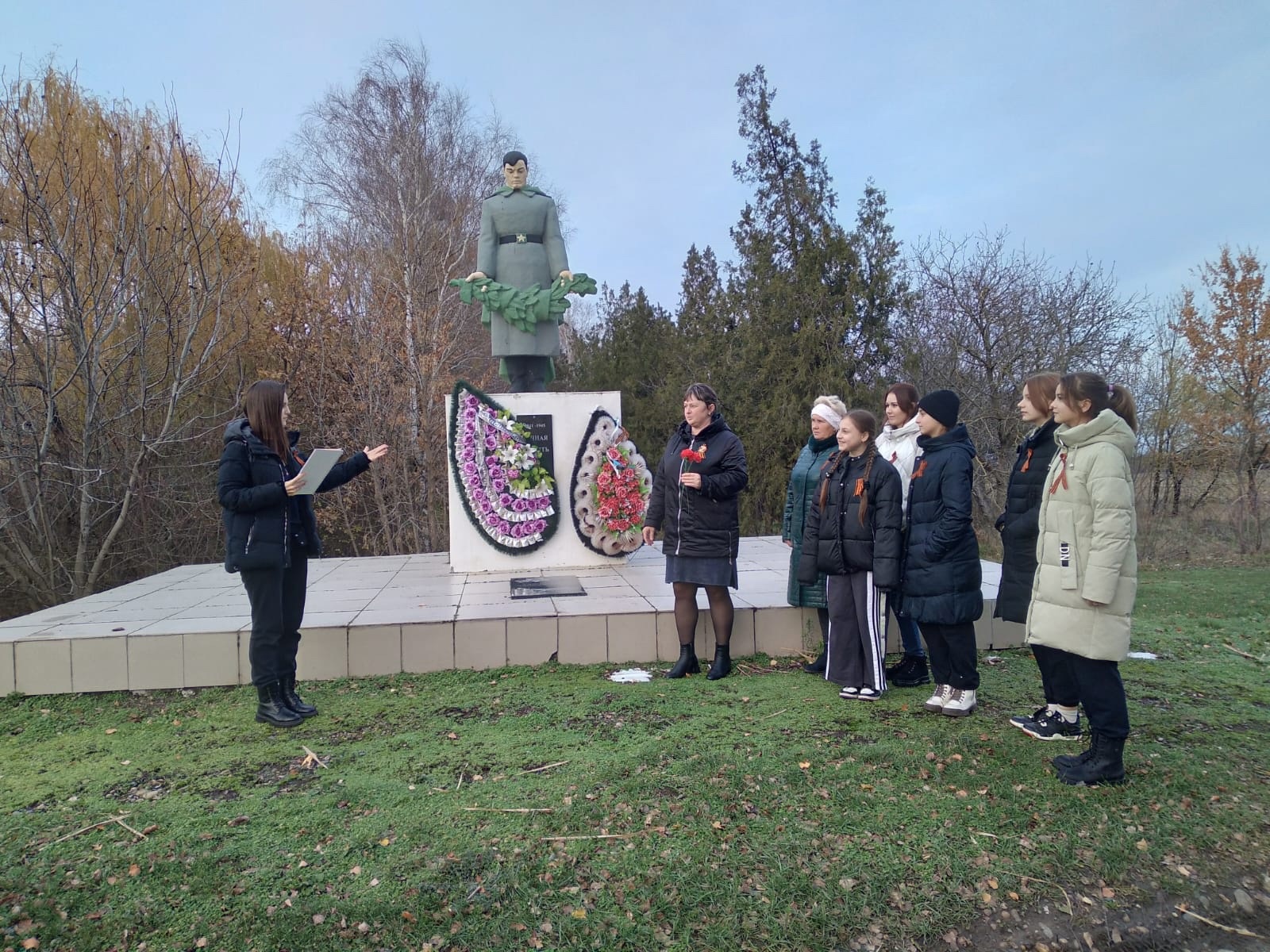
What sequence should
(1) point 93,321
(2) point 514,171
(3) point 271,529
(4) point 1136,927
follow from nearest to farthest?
(4) point 1136,927 < (3) point 271,529 < (2) point 514,171 < (1) point 93,321

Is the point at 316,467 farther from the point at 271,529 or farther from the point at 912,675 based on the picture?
the point at 912,675

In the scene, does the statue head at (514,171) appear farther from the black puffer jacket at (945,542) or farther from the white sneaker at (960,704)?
the white sneaker at (960,704)

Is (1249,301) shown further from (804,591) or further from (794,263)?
(804,591)

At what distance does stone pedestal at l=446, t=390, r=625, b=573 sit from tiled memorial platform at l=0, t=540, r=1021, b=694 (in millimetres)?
946

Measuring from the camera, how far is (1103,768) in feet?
9.15

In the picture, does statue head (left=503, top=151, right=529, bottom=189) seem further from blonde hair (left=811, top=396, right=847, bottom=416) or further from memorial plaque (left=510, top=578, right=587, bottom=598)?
blonde hair (left=811, top=396, right=847, bottom=416)

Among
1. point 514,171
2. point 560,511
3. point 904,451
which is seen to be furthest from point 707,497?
point 514,171

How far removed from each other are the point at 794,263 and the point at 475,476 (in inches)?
276

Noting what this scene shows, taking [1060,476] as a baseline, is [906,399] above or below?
above

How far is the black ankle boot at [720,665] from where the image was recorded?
4090 mm

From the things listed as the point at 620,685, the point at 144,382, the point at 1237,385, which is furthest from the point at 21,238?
the point at 1237,385

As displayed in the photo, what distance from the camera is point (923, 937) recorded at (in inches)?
81.7

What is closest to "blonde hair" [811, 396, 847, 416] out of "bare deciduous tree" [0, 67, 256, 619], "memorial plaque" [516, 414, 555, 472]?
"memorial plaque" [516, 414, 555, 472]

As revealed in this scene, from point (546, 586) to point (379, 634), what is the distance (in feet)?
4.67
